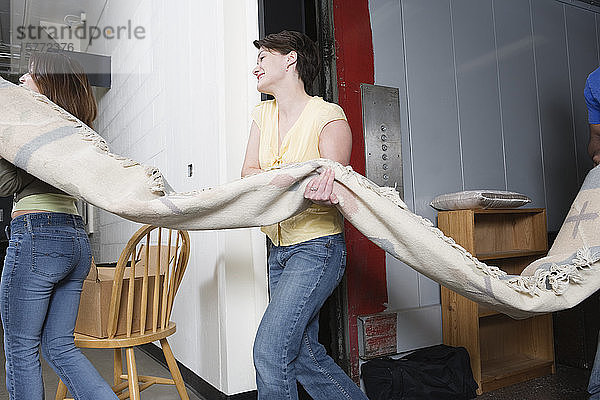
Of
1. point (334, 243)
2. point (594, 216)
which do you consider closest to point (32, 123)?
point (334, 243)

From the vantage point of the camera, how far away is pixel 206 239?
259 cm

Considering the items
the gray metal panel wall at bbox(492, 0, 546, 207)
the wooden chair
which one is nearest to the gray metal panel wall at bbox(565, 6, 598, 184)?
the gray metal panel wall at bbox(492, 0, 546, 207)

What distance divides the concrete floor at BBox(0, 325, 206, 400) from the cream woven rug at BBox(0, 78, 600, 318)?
4.99 ft

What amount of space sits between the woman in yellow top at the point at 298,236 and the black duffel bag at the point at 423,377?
2.45 ft

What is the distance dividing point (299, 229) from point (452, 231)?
1358mm

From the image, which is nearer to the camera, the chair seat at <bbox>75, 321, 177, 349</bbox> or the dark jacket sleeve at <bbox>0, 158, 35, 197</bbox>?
the dark jacket sleeve at <bbox>0, 158, 35, 197</bbox>

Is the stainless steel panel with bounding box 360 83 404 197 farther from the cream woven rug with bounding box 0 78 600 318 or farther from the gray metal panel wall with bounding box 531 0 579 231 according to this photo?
the gray metal panel wall with bounding box 531 0 579 231

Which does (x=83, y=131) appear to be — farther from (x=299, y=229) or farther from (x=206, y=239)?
(x=206, y=239)

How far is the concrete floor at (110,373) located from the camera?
8.77 feet

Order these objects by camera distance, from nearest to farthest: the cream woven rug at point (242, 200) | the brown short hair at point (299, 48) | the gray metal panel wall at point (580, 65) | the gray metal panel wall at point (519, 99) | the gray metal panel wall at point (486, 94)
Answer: the cream woven rug at point (242, 200) → the brown short hair at point (299, 48) → the gray metal panel wall at point (486, 94) → the gray metal panel wall at point (519, 99) → the gray metal panel wall at point (580, 65)

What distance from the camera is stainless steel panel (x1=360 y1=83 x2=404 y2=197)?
8.41ft

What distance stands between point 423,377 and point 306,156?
1339mm

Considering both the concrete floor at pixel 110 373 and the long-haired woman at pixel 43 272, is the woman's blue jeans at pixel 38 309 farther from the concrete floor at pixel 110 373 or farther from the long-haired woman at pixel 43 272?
the concrete floor at pixel 110 373

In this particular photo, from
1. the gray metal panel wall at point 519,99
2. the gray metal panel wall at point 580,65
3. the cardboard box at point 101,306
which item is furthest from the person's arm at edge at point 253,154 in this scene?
the gray metal panel wall at point 580,65
